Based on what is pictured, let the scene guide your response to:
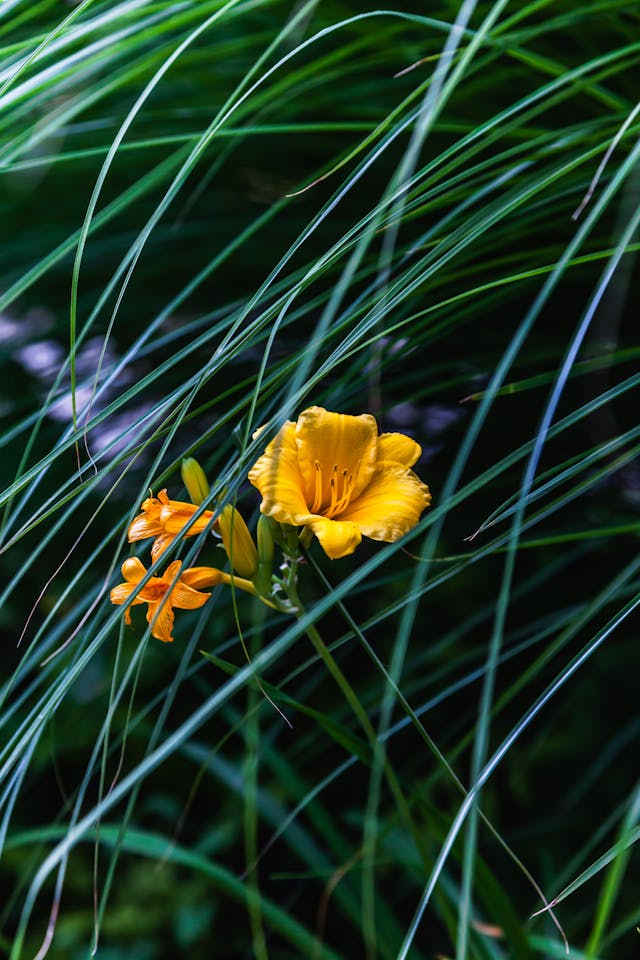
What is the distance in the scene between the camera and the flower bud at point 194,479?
0.51 meters

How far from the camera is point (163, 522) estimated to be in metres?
0.51

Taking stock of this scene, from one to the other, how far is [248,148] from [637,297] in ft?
1.33

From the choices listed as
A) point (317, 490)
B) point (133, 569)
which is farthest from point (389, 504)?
point (133, 569)

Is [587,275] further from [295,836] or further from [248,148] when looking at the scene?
[295,836]

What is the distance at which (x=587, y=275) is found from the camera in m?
0.83

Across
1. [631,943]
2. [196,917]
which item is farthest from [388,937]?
[196,917]

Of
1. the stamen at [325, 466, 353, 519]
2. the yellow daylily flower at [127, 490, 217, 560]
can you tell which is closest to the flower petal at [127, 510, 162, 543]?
the yellow daylily flower at [127, 490, 217, 560]

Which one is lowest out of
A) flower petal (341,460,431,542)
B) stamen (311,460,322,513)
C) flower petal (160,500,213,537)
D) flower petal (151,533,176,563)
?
flower petal (341,460,431,542)

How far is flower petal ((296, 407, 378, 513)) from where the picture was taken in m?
0.53

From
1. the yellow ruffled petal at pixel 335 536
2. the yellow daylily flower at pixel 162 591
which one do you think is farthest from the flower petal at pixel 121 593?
the yellow ruffled petal at pixel 335 536

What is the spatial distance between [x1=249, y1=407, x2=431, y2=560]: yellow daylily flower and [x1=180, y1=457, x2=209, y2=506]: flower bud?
0.04 m

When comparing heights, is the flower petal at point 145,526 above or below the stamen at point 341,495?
above

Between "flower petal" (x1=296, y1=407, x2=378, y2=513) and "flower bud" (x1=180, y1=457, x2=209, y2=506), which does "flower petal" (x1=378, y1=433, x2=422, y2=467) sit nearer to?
"flower petal" (x1=296, y1=407, x2=378, y2=513)

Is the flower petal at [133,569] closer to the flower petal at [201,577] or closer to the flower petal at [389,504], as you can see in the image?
the flower petal at [201,577]
